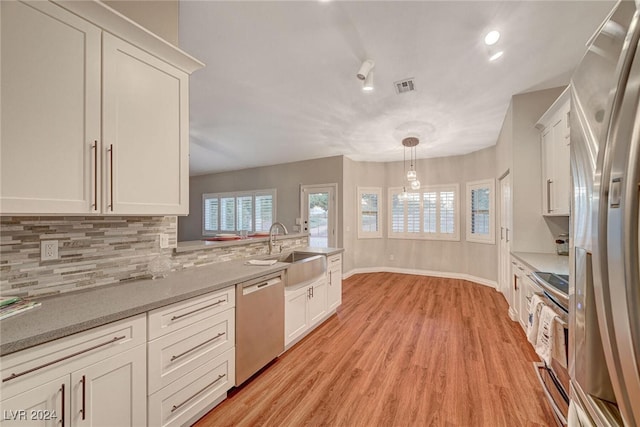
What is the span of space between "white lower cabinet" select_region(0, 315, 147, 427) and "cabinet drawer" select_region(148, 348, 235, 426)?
9cm

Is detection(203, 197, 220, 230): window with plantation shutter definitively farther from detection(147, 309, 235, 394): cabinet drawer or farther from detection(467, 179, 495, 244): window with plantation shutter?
detection(467, 179, 495, 244): window with plantation shutter

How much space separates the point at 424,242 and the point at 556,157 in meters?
3.41

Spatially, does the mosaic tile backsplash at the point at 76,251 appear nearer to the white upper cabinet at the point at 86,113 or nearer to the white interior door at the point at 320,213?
the white upper cabinet at the point at 86,113

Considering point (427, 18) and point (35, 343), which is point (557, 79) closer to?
point (427, 18)

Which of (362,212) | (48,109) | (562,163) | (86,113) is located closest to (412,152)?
(362,212)

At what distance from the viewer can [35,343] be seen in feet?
3.29

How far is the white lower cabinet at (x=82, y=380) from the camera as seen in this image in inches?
38.6

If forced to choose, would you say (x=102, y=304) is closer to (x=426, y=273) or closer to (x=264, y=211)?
(x=264, y=211)

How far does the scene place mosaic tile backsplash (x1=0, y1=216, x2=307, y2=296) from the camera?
4.46ft

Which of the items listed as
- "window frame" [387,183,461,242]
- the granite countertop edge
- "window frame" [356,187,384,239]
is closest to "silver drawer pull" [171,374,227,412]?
the granite countertop edge

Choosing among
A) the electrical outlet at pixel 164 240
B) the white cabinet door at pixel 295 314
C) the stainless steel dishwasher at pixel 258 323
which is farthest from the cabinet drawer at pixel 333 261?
the electrical outlet at pixel 164 240

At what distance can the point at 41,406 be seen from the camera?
3.38ft

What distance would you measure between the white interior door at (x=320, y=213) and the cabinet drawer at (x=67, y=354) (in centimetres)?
447

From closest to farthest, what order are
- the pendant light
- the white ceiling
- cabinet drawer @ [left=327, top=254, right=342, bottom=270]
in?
the white ceiling
cabinet drawer @ [left=327, top=254, right=342, bottom=270]
the pendant light
